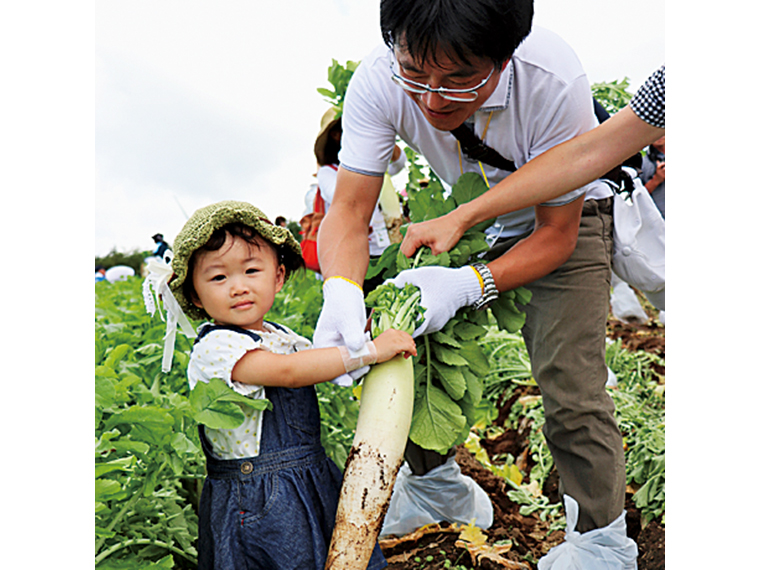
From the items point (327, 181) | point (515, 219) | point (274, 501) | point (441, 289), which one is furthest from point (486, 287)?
point (327, 181)

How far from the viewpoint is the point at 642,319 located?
6.56m

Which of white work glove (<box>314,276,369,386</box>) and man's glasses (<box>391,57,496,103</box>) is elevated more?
man's glasses (<box>391,57,496,103</box>)

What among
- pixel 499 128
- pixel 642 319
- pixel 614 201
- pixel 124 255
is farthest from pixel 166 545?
pixel 124 255

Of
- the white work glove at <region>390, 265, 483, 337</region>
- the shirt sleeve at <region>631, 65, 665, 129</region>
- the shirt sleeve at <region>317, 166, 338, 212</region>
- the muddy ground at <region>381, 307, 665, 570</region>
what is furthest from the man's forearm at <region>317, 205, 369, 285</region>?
the shirt sleeve at <region>317, 166, 338, 212</region>

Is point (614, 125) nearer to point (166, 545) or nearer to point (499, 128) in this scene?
point (499, 128)

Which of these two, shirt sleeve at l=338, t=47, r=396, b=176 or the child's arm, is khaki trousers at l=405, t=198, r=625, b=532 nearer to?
shirt sleeve at l=338, t=47, r=396, b=176

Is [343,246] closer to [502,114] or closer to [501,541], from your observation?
[502,114]

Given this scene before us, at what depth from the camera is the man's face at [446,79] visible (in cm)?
157

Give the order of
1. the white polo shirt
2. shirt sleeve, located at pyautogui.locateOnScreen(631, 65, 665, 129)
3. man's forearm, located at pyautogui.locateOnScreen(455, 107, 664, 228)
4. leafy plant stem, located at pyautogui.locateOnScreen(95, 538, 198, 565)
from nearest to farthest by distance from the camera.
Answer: leafy plant stem, located at pyautogui.locateOnScreen(95, 538, 198, 565), shirt sleeve, located at pyautogui.locateOnScreen(631, 65, 665, 129), man's forearm, located at pyautogui.locateOnScreen(455, 107, 664, 228), the white polo shirt

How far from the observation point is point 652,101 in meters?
1.65

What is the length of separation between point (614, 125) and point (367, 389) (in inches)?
44.1

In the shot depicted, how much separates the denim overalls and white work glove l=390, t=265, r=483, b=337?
0.48m

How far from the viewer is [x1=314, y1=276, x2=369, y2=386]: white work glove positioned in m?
1.70

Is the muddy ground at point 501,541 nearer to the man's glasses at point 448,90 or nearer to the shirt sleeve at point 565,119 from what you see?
the shirt sleeve at point 565,119
